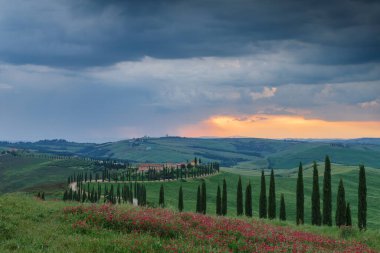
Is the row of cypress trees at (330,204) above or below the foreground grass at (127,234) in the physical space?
below

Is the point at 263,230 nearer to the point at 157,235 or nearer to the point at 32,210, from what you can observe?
the point at 157,235

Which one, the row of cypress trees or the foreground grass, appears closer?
the foreground grass

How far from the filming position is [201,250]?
1797 cm

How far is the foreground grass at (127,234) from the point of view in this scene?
18297mm

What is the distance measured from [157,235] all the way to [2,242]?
734 centimetres

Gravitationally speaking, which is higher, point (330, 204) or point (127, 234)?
point (127, 234)

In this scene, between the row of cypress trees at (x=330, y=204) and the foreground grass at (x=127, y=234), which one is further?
the row of cypress trees at (x=330, y=204)

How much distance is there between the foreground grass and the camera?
18.3 metres

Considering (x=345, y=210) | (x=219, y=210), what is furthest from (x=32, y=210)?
(x=219, y=210)

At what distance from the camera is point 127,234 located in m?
21.0

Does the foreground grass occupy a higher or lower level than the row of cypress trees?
higher

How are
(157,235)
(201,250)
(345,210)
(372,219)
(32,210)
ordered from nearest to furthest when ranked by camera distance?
1. (201,250)
2. (157,235)
3. (32,210)
4. (345,210)
5. (372,219)

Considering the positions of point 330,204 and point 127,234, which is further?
point 330,204

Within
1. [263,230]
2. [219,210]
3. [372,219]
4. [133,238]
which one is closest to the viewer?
[133,238]
